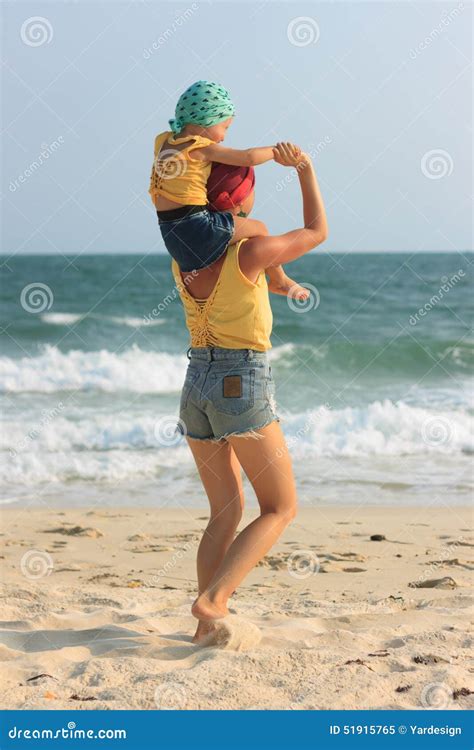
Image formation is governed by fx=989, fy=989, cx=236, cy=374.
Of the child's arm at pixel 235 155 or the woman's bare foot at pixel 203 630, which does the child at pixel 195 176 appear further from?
the woman's bare foot at pixel 203 630

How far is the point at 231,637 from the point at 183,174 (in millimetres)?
1773

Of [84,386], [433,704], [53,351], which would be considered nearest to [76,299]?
[53,351]

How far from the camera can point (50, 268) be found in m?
36.5

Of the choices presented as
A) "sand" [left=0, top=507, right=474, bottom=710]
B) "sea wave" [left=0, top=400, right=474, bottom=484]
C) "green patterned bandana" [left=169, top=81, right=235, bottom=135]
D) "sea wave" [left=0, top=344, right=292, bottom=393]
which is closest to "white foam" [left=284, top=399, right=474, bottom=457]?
"sea wave" [left=0, top=400, right=474, bottom=484]

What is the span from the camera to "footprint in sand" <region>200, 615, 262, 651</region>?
3836 millimetres

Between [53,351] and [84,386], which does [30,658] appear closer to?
[84,386]

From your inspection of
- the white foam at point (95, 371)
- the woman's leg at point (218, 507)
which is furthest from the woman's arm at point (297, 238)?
the white foam at point (95, 371)

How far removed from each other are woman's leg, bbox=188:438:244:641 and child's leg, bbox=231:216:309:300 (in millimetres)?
643

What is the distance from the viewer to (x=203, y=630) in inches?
154

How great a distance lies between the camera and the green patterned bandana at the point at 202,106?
3613 mm

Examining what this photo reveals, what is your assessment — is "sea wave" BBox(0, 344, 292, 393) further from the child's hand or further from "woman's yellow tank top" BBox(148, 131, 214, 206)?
the child's hand

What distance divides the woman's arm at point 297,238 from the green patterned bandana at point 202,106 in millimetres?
288

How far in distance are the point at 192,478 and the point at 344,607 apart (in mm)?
3786

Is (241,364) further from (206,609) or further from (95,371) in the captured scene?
(95,371)
